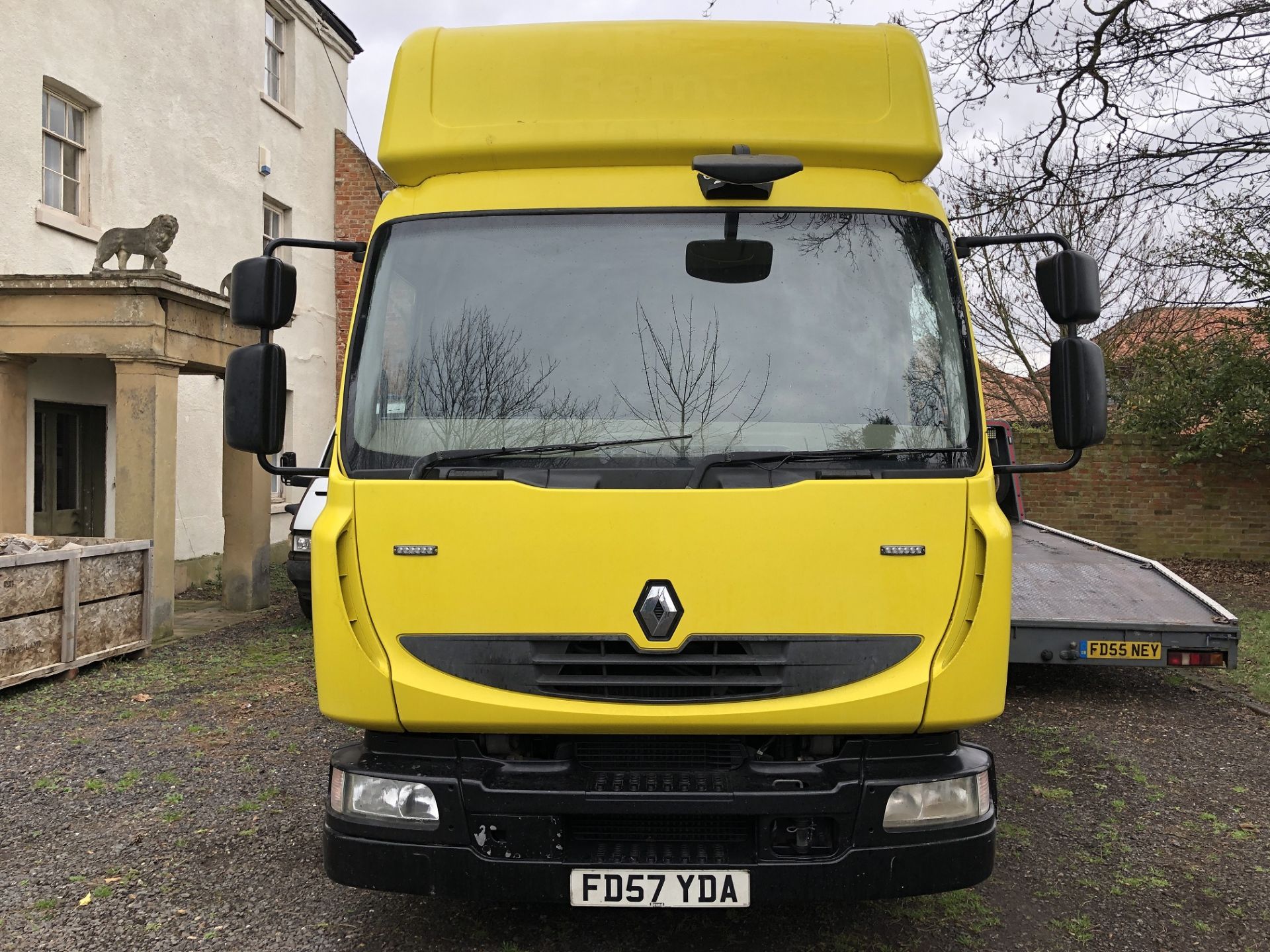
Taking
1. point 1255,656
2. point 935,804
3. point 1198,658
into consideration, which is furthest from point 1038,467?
point 1255,656

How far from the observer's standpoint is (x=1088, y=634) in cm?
652

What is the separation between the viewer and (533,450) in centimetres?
303

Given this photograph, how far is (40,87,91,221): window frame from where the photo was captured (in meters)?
9.82

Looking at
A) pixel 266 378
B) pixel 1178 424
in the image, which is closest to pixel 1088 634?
pixel 266 378

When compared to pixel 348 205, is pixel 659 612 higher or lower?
lower

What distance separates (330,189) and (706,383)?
14.7 metres

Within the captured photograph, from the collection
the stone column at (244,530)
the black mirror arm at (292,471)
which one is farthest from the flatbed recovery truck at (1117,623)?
the stone column at (244,530)

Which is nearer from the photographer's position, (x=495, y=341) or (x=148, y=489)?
(x=495, y=341)

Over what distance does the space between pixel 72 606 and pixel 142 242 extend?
140 inches

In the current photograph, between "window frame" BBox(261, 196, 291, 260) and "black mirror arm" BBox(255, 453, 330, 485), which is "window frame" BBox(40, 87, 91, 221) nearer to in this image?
"window frame" BBox(261, 196, 291, 260)

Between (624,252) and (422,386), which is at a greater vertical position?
(624,252)

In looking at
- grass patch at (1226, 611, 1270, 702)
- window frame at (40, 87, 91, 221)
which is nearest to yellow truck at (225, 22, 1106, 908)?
grass patch at (1226, 611, 1270, 702)

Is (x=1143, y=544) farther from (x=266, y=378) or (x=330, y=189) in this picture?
(x=266, y=378)

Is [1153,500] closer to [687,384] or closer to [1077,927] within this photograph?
[1077,927]
